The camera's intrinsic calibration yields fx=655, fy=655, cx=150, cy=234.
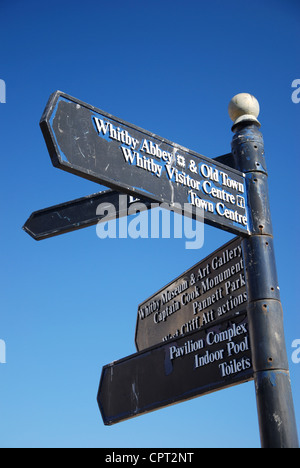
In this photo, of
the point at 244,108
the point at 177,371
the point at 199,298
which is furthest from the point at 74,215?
the point at 244,108

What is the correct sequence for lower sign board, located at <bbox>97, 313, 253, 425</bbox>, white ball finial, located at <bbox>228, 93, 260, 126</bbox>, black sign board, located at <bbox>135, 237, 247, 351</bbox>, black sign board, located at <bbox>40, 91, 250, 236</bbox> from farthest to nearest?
white ball finial, located at <bbox>228, 93, 260, 126</bbox>, black sign board, located at <bbox>135, 237, 247, 351</bbox>, lower sign board, located at <bbox>97, 313, 253, 425</bbox>, black sign board, located at <bbox>40, 91, 250, 236</bbox>

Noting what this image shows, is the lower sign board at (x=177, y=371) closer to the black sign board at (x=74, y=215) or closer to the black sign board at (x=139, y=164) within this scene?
the black sign board at (x=139, y=164)

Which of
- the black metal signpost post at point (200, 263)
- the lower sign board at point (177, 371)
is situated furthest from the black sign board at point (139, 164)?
the lower sign board at point (177, 371)

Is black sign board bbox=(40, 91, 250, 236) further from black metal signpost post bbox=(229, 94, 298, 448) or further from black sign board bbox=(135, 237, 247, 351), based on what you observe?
black sign board bbox=(135, 237, 247, 351)

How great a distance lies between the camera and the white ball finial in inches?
165

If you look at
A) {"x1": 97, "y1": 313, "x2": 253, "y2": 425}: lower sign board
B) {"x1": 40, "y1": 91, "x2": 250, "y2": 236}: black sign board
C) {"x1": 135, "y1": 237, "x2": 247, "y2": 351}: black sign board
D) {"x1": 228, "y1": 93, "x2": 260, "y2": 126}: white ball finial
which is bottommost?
{"x1": 97, "y1": 313, "x2": 253, "y2": 425}: lower sign board

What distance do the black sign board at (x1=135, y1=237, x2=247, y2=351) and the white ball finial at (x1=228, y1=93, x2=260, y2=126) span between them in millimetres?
775

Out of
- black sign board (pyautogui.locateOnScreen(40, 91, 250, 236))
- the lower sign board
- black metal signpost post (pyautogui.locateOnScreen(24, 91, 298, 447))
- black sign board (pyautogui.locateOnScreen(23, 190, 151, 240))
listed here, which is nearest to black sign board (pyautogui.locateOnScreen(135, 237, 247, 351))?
black metal signpost post (pyautogui.locateOnScreen(24, 91, 298, 447))

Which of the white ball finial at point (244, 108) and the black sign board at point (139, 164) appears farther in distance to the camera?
the white ball finial at point (244, 108)

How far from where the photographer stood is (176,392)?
3910 millimetres

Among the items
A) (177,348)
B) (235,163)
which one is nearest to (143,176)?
(235,163)

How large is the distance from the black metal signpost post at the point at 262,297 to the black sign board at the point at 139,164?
0.10m

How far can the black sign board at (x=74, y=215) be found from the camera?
4129 mm
